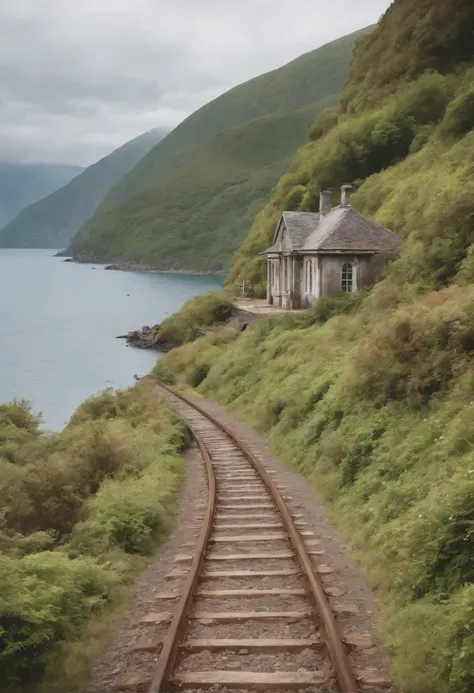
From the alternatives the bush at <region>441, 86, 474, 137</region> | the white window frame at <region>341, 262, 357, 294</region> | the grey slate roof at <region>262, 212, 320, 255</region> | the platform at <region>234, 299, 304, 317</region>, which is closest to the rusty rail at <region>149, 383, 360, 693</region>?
the white window frame at <region>341, 262, 357, 294</region>

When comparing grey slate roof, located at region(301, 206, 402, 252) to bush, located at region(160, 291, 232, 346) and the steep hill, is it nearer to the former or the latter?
the steep hill

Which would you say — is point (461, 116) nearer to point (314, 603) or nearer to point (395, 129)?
point (395, 129)

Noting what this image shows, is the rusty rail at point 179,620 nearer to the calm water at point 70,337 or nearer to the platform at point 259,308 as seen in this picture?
the platform at point 259,308

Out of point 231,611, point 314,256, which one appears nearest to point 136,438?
point 231,611

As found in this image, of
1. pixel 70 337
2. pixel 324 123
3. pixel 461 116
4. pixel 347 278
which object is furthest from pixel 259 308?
pixel 70 337

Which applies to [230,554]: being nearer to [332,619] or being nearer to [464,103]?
[332,619]
